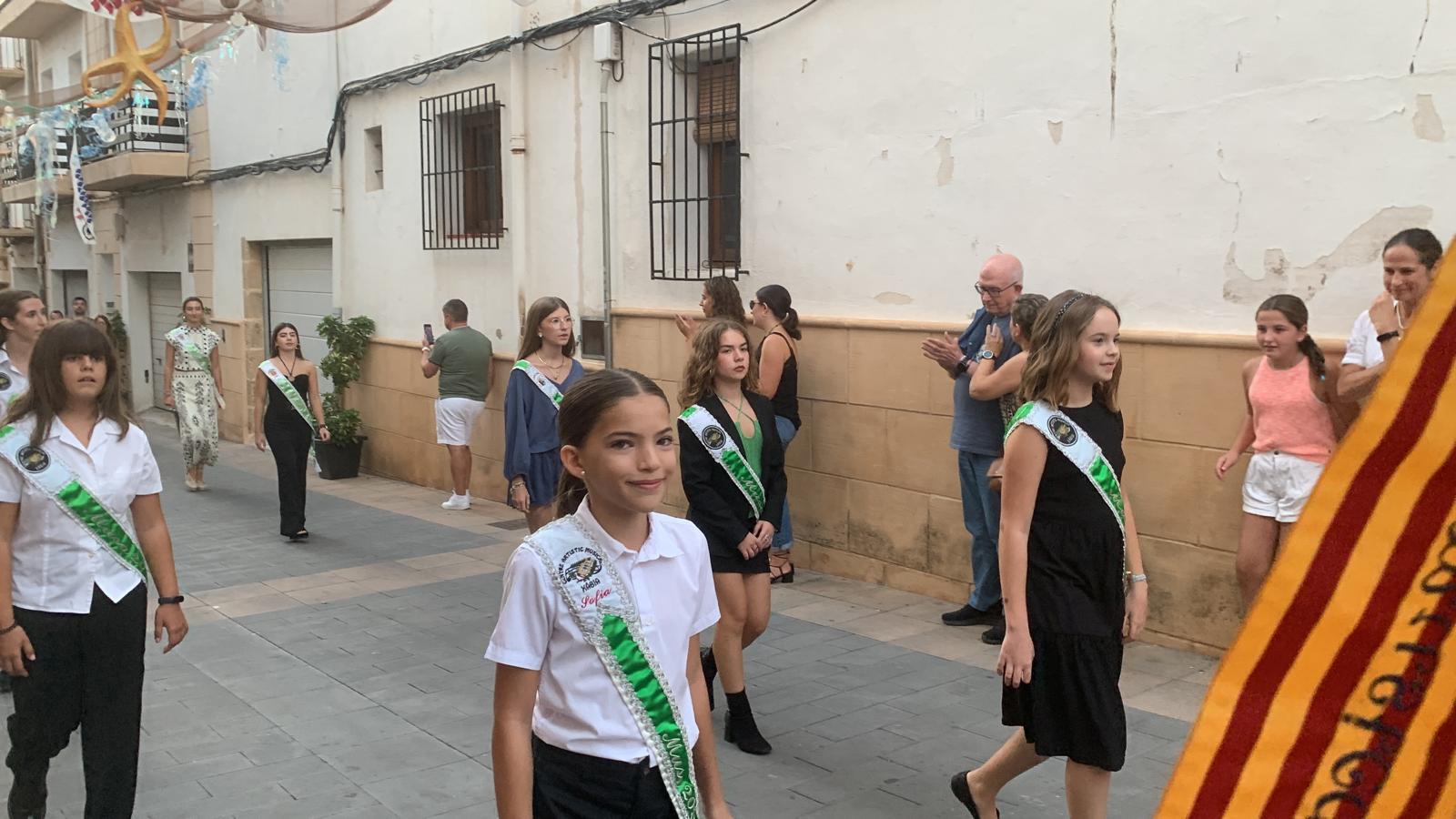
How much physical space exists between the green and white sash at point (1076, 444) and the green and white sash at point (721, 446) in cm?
146

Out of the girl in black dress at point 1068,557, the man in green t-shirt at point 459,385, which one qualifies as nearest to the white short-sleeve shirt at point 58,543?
the girl in black dress at point 1068,557

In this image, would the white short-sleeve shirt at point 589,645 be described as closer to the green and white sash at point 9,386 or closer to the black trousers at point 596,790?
the black trousers at point 596,790

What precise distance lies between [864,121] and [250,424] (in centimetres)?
1216

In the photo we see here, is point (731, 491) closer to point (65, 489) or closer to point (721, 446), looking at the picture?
point (721, 446)

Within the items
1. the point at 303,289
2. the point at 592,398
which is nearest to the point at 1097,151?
the point at 592,398

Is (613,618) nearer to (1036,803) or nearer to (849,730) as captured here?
(1036,803)

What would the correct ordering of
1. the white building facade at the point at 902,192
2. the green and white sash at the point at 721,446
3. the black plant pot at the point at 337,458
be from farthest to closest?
the black plant pot at the point at 337,458 → the white building facade at the point at 902,192 → the green and white sash at the point at 721,446

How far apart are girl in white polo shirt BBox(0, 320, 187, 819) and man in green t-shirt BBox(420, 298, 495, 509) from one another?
23.2 feet

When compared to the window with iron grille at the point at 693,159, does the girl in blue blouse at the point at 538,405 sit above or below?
below

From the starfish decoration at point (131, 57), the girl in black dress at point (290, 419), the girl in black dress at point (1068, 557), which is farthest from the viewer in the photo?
the girl in black dress at point (290, 419)

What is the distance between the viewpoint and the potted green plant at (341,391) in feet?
42.9

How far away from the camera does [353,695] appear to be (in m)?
5.69

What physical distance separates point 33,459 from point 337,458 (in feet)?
31.5

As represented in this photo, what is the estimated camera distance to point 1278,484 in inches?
208
